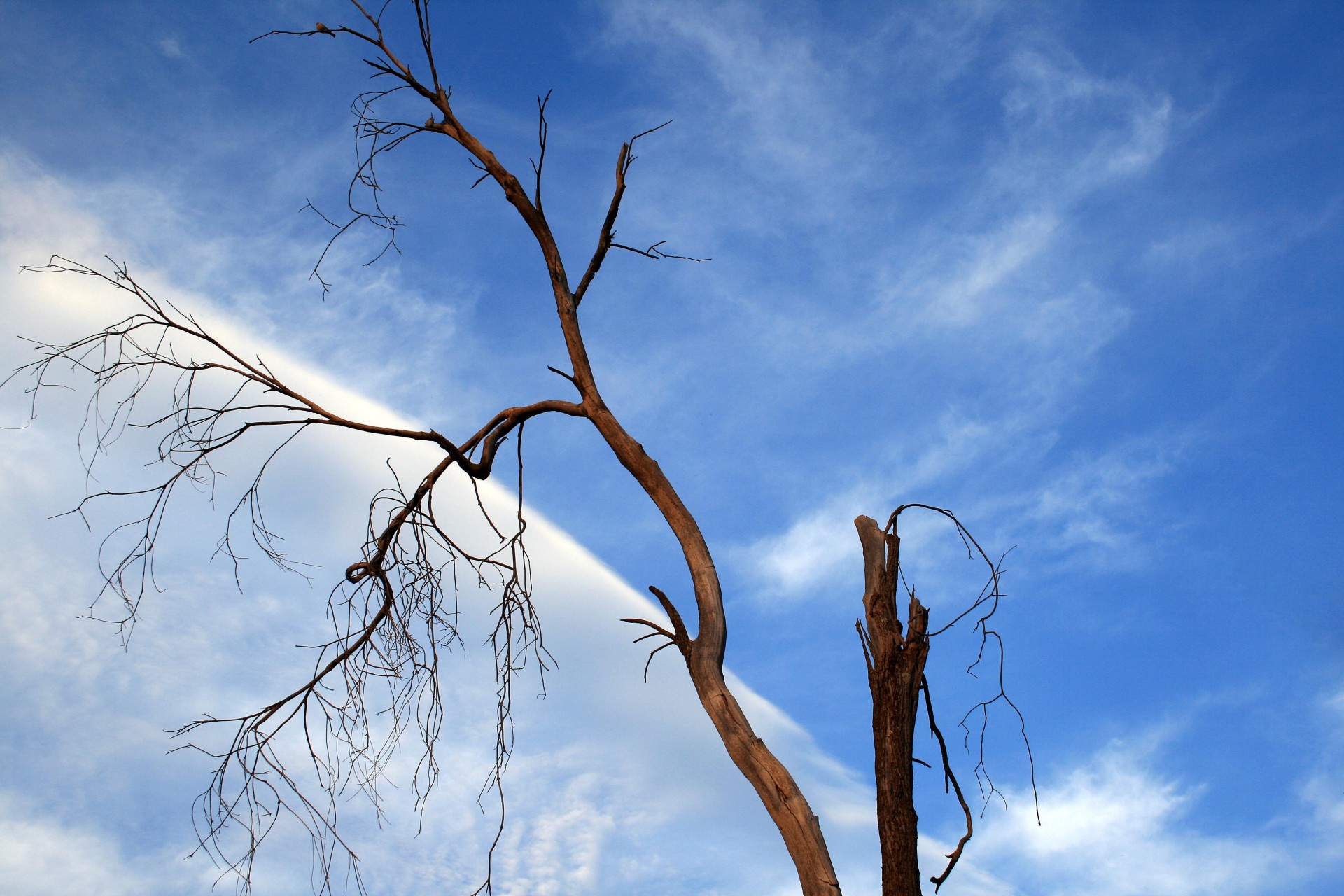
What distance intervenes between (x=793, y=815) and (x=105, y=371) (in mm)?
3139

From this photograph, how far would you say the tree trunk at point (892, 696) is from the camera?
3.30m

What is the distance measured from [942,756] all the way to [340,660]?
2536mm

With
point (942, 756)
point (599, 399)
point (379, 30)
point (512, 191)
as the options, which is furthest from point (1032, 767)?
point (379, 30)

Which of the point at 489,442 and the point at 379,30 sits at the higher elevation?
the point at 379,30

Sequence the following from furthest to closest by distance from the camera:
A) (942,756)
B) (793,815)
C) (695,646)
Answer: (942,756)
(695,646)
(793,815)

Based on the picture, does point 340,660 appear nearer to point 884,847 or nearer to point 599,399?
point 599,399

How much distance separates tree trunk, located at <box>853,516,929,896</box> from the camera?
330 centimetres

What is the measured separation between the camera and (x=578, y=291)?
430 centimetres

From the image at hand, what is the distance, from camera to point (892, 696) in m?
3.52

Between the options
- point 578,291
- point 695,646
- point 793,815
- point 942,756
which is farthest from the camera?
point 578,291

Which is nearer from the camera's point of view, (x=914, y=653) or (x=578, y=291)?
(x=914, y=653)

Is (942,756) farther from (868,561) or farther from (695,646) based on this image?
(695,646)

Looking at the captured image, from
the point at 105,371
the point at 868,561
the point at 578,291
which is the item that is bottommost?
the point at 868,561

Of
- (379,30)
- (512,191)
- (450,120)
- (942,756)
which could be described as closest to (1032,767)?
(942,756)
